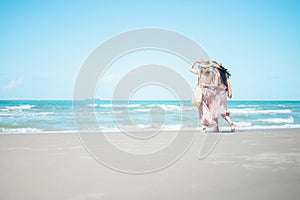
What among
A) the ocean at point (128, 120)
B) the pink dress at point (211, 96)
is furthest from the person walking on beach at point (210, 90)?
the ocean at point (128, 120)

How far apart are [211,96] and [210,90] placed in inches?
8.3

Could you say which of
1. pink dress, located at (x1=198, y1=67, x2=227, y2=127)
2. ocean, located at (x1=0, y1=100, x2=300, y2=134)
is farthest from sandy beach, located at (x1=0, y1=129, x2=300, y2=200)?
ocean, located at (x1=0, y1=100, x2=300, y2=134)

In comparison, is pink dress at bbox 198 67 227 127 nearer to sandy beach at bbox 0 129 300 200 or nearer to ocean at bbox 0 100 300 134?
ocean at bbox 0 100 300 134

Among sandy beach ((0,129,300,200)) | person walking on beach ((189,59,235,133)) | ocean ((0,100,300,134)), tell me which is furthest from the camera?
ocean ((0,100,300,134))

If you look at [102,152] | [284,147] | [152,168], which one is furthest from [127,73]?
[152,168]

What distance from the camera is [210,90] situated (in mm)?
9875

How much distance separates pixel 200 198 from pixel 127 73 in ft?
29.5

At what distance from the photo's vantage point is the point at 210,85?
32.0 feet

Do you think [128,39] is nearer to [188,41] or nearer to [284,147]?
[188,41]

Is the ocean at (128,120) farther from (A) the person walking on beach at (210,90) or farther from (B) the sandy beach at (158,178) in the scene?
(B) the sandy beach at (158,178)

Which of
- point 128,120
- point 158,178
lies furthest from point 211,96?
point 128,120

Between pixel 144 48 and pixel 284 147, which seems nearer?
pixel 284 147

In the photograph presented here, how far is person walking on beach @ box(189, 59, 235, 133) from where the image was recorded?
9789 millimetres

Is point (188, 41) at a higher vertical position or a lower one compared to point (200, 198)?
higher
